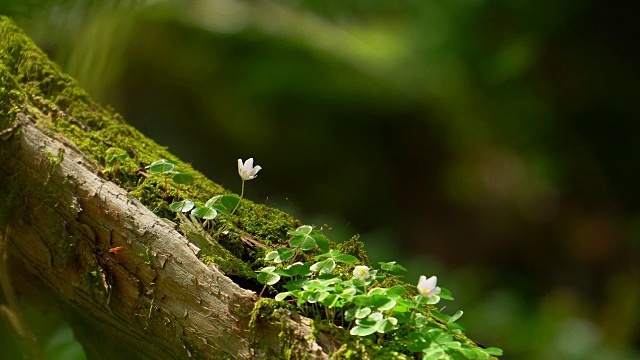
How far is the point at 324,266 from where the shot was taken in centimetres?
117

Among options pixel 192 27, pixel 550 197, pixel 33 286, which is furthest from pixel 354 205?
pixel 33 286

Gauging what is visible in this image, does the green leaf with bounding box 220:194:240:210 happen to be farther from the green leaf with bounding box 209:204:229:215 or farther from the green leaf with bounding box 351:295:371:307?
the green leaf with bounding box 351:295:371:307

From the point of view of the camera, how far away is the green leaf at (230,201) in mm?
1266

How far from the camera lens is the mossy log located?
1178 mm

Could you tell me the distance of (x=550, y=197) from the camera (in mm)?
3785

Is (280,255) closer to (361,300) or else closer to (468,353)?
(361,300)

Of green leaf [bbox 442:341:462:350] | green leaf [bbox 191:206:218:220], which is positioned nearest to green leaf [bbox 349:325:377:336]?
green leaf [bbox 442:341:462:350]

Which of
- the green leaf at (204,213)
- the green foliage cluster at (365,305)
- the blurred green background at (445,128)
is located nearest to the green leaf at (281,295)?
the green foliage cluster at (365,305)

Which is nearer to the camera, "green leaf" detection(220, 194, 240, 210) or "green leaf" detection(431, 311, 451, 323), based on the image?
"green leaf" detection(431, 311, 451, 323)

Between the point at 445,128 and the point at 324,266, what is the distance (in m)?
2.85

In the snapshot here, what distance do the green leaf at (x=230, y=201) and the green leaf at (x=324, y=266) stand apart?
210mm

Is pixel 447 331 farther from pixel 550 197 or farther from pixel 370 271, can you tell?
pixel 550 197

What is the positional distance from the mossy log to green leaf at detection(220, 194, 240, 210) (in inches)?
2.1

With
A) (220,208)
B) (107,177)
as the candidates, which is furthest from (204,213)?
(107,177)
